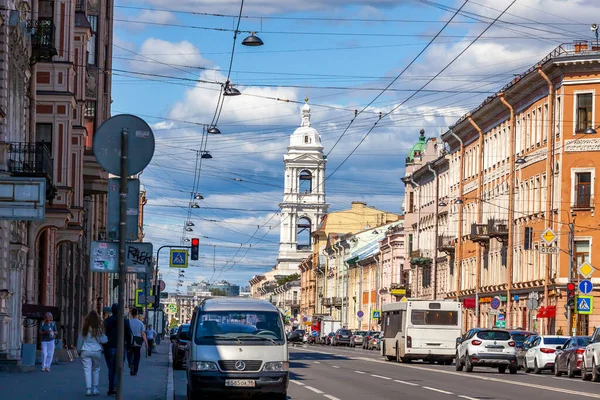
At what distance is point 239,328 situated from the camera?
21.4m

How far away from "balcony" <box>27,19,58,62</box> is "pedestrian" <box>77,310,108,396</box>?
13211mm

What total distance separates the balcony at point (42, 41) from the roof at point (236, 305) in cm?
1321

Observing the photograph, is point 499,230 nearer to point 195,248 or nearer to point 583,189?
point 583,189

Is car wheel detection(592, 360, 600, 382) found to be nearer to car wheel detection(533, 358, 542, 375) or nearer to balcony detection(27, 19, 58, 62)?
car wheel detection(533, 358, 542, 375)

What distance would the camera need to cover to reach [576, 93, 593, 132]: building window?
62.4m

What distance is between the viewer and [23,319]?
124ft

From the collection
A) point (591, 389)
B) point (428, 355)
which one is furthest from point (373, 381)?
point (428, 355)

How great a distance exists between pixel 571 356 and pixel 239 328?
744 inches

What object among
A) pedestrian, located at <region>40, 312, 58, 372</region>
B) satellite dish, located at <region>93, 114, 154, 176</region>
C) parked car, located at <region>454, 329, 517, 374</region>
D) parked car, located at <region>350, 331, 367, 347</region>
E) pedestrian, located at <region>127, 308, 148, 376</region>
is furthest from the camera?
parked car, located at <region>350, 331, 367, 347</region>

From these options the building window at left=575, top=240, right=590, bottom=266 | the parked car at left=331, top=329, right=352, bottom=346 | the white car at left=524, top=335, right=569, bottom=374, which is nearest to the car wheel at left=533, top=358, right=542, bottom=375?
the white car at left=524, top=335, right=569, bottom=374

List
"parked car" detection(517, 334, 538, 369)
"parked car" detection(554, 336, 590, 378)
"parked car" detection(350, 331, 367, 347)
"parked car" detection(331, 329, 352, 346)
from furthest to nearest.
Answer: "parked car" detection(331, 329, 352, 346)
"parked car" detection(350, 331, 367, 347)
"parked car" detection(517, 334, 538, 369)
"parked car" detection(554, 336, 590, 378)

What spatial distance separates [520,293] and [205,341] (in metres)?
49.9

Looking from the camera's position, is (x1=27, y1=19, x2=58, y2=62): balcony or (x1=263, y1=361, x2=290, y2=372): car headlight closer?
(x1=263, y1=361, x2=290, y2=372): car headlight

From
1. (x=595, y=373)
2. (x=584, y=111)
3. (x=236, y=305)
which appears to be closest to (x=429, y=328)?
(x=595, y=373)
